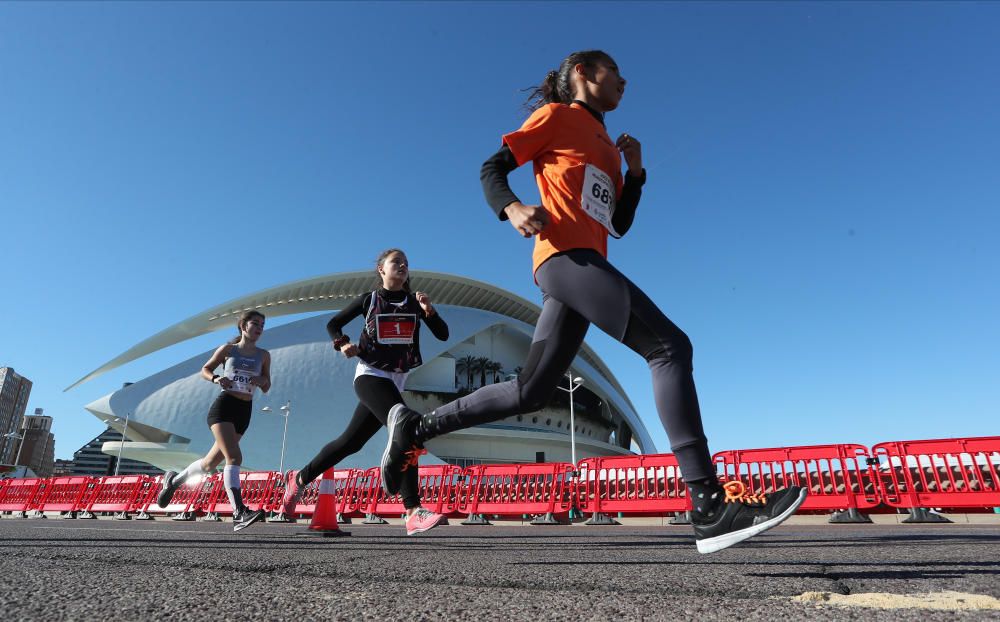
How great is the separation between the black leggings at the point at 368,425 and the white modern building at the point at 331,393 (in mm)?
31121

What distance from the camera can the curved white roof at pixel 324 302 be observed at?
44.5 metres

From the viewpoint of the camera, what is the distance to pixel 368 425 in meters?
3.88

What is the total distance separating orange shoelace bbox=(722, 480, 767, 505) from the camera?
191 centimetres

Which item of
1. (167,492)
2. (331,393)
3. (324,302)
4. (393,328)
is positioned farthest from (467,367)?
(393,328)

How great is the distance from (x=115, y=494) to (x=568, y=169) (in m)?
15.0

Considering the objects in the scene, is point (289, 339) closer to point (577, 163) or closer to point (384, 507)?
point (384, 507)

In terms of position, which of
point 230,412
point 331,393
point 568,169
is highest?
point 331,393

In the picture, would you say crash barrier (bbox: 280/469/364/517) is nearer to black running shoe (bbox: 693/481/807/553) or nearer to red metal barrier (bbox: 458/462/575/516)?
red metal barrier (bbox: 458/462/575/516)

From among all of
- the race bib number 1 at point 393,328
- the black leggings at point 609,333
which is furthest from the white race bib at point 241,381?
the black leggings at point 609,333

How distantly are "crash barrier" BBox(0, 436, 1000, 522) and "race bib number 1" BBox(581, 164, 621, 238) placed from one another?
397cm

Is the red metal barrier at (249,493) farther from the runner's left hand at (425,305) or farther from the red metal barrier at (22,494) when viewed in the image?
the runner's left hand at (425,305)

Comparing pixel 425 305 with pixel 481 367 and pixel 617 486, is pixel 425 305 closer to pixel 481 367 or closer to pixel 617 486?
pixel 617 486

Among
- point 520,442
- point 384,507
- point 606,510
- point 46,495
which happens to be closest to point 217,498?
point 384,507

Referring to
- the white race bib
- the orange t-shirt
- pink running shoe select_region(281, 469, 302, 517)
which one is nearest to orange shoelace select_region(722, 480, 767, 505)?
the orange t-shirt
